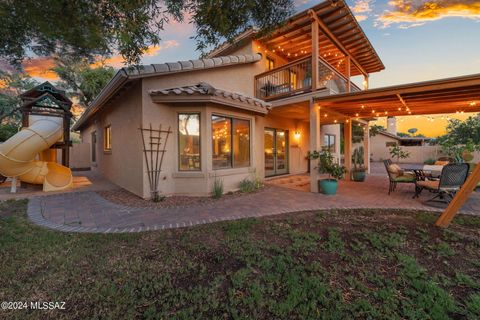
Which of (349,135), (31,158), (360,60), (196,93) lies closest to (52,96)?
(31,158)

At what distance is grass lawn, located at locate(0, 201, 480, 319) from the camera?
6.36 ft

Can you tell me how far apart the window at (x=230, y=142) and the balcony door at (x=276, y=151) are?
1.88 meters

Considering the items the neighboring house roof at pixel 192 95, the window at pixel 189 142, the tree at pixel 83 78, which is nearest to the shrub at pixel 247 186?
the window at pixel 189 142

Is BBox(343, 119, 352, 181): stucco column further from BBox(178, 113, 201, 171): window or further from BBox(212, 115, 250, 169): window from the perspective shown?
BBox(178, 113, 201, 171): window

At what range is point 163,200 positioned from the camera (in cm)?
595

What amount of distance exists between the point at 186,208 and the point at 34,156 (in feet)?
19.8

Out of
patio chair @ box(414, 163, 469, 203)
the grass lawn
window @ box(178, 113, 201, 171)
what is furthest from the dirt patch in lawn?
patio chair @ box(414, 163, 469, 203)

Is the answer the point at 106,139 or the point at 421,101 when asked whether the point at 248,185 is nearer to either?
the point at 421,101

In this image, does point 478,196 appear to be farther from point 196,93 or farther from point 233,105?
point 196,93

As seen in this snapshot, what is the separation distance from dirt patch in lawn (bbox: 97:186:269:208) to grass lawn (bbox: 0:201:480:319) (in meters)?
1.90

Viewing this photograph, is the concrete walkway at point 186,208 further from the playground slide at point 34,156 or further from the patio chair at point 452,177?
the playground slide at point 34,156

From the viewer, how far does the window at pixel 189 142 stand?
650 cm

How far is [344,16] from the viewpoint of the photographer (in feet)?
22.6

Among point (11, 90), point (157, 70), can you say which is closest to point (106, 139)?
point (157, 70)
